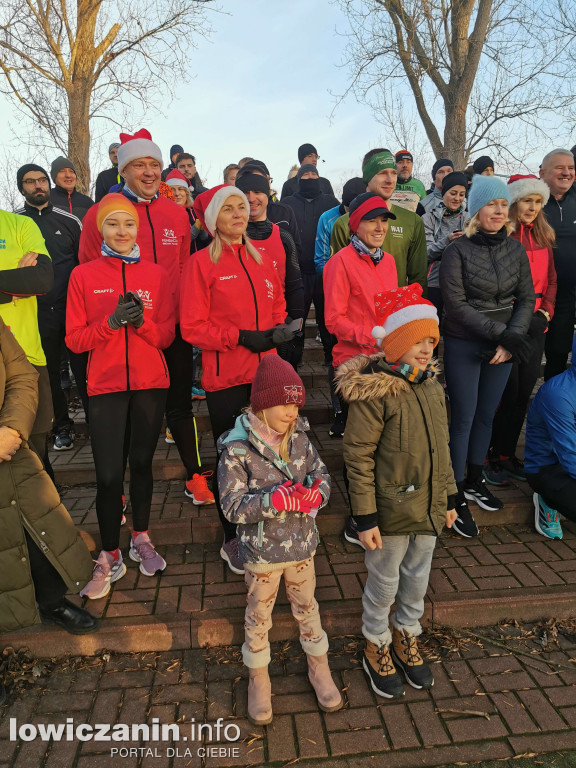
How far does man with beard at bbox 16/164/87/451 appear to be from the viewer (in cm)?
462

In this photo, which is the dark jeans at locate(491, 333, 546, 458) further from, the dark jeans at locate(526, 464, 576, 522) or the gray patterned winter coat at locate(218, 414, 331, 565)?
the gray patterned winter coat at locate(218, 414, 331, 565)

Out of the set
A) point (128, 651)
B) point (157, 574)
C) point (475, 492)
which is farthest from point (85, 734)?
point (475, 492)

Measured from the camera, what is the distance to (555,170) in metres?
4.49

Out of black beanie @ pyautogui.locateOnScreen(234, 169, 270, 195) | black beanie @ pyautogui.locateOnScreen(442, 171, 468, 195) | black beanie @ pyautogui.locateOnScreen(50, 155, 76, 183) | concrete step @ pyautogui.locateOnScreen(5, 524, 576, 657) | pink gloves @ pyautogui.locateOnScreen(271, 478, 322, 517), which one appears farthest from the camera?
black beanie @ pyautogui.locateOnScreen(50, 155, 76, 183)

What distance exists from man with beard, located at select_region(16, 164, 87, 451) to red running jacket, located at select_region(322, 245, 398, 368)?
242 centimetres

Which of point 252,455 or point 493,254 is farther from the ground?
point 493,254

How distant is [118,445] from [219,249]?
1384 millimetres

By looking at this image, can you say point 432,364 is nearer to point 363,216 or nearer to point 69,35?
point 363,216

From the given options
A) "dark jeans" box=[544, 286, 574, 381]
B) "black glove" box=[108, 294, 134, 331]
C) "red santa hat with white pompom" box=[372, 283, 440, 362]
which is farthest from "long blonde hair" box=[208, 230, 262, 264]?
"dark jeans" box=[544, 286, 574, 381]

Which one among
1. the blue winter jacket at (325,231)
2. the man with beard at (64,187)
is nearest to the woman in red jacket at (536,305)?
the blue winter jacket at (325,231)

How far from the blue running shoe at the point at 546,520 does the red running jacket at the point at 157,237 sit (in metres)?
3.17

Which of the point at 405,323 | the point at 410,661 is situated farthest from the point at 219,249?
the point at 410,661

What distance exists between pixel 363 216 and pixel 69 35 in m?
12.7

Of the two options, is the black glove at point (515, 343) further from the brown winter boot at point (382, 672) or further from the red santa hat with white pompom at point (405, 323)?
the brown winter boot at point (382, 672)
